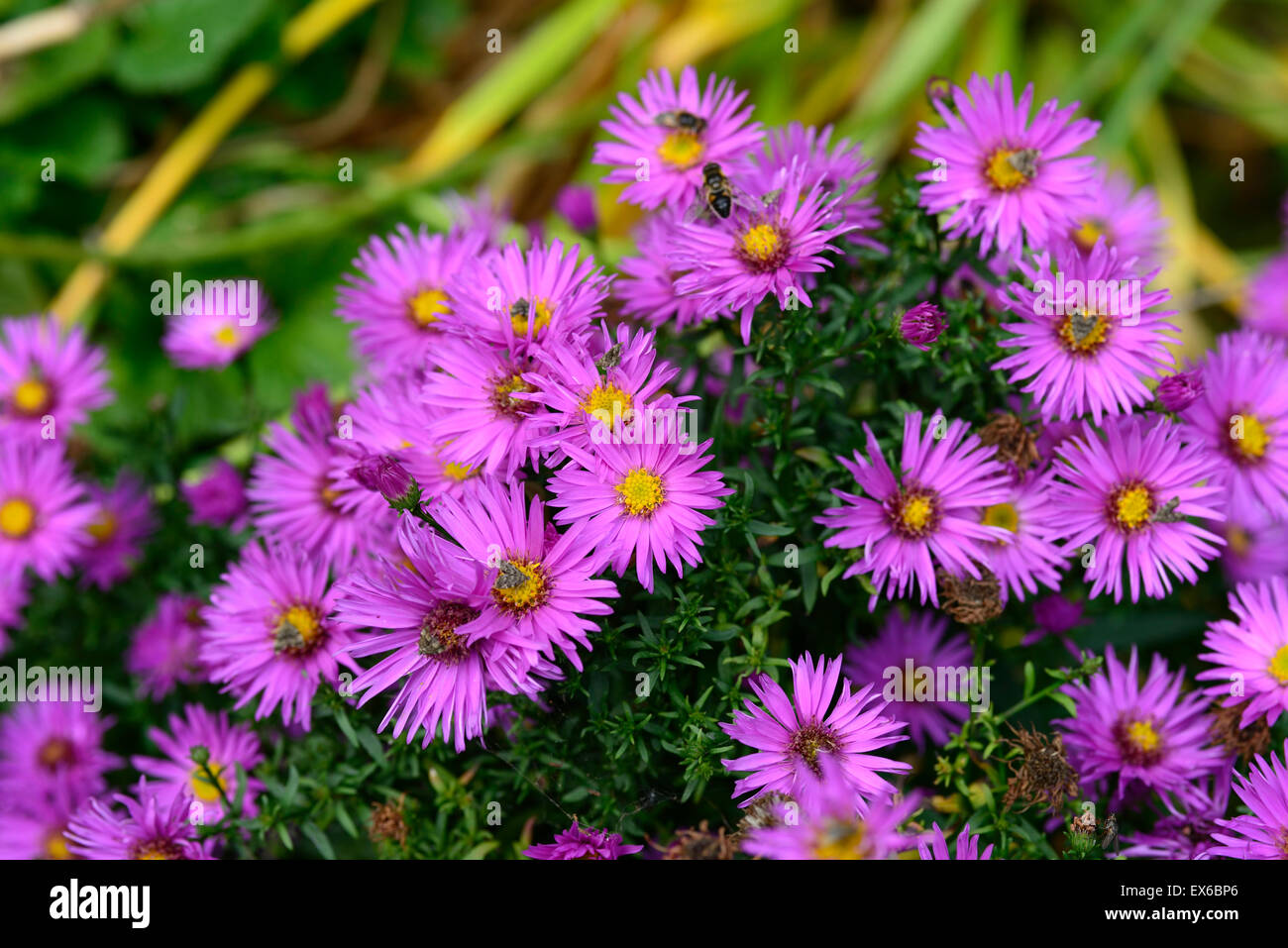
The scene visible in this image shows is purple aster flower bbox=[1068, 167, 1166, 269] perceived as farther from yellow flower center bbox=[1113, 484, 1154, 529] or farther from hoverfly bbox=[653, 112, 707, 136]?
hoverfly bbox=[653, 112, 707, 136]

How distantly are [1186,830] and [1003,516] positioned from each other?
0.35 m

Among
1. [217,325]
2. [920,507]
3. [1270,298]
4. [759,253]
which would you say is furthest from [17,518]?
[1270,298]

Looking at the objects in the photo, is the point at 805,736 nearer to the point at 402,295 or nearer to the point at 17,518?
the point at 402,295

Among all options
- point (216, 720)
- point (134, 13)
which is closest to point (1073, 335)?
point (216, 720)

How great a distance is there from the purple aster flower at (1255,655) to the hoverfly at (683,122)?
710mm

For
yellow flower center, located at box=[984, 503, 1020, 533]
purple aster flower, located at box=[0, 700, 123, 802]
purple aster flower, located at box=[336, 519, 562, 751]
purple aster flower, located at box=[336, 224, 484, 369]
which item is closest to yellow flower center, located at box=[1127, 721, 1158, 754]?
yellow flower center, located at box=[984, 503, 1020, 533]

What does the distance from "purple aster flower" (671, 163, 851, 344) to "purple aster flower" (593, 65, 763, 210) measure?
0.29ft

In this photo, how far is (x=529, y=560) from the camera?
2.85 feet

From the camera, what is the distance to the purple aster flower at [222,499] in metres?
1.23
